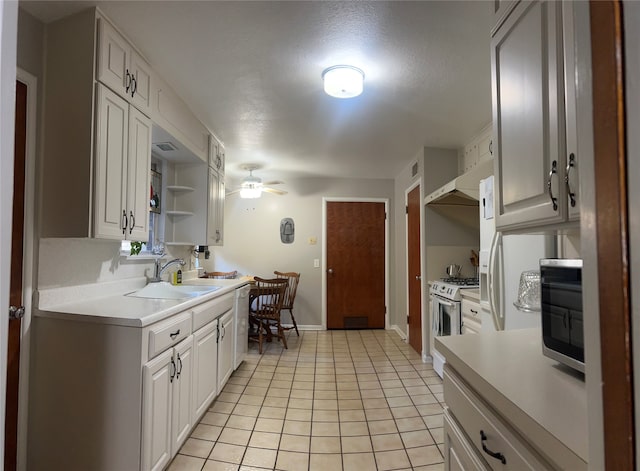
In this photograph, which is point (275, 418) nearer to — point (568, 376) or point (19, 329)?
point (19, 329)

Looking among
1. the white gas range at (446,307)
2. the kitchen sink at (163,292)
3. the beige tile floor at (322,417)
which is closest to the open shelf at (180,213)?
the kitchen sink at (163,292)

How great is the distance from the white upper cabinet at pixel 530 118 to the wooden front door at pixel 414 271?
2.57 m

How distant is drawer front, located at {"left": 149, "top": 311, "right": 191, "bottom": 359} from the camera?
58.9 inches

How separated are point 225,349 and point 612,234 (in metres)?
2.68

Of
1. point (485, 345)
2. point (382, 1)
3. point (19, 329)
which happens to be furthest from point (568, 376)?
point (19, 329)

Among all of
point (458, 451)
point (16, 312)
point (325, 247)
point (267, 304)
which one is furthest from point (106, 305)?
point (325, 247)

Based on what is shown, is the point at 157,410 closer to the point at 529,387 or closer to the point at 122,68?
the point at 529,387

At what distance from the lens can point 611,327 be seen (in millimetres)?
354

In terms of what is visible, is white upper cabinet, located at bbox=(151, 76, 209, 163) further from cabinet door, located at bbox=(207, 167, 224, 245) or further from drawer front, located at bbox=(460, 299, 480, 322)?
drawer front, located at bbox=(460, 299, 480, 322)

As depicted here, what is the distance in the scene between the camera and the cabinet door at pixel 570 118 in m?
0.77

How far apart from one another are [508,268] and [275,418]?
1.83m

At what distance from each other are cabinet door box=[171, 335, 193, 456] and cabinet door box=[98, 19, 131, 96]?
1.44 metres

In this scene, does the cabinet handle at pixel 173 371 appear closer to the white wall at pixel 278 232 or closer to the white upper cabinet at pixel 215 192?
the white upper cabinet at pixel 215 192

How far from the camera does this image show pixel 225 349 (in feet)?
8.51
